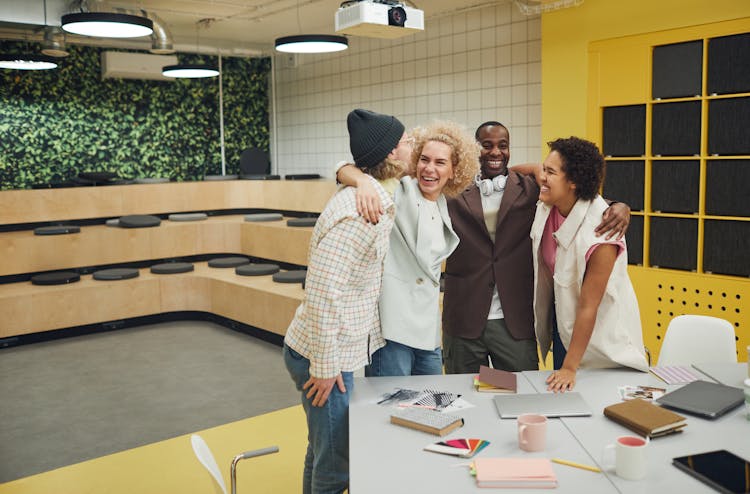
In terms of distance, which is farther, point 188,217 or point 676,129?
point 188,217

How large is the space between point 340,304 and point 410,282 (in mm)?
453

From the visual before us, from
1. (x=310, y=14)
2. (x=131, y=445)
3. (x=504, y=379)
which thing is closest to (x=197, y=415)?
(x=131, y=445)

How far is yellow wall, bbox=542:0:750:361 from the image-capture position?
486 cm

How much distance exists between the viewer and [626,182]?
5492 mm

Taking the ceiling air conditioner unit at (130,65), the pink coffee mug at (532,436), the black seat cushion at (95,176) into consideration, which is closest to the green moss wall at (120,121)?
the ceiling air conditioner unit at (130,65)

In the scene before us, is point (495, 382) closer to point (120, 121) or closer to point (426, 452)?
point (426, 452)

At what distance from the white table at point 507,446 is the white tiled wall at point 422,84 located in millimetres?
3732

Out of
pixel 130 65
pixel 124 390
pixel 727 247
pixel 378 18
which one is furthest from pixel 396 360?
pixel 130 65

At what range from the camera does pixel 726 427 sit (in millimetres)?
1957

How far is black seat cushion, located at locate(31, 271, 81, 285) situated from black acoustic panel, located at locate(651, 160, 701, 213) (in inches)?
210

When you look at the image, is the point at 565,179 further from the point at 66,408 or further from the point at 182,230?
the point at 182,230

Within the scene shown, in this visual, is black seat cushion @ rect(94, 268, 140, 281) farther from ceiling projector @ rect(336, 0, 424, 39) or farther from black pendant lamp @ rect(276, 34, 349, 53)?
ceiling projector @ rect(336, 0, 424, 39)

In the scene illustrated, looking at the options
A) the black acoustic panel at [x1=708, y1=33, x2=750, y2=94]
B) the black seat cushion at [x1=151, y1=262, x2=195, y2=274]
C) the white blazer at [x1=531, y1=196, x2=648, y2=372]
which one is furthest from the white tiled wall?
the white blazer at [x1=531, y1=196, x2=648, y2=372]

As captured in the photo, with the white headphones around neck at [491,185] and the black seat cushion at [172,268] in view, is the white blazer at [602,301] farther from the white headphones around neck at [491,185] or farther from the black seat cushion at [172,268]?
the black seat cushion at [172,268]
